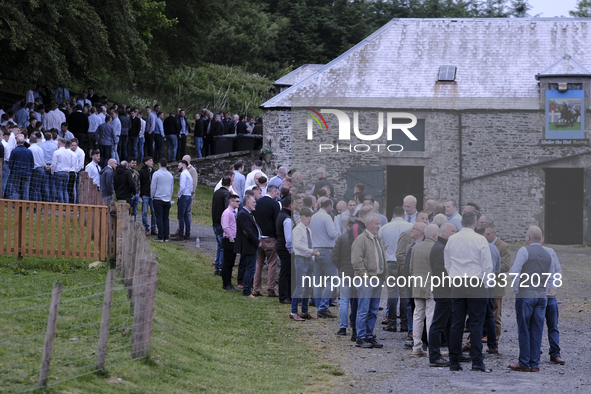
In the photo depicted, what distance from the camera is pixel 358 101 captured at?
2484 centimetres

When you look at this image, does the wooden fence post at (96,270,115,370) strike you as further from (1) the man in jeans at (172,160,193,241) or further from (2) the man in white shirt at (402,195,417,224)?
(1) the man in jeans at (172,160,193,241)

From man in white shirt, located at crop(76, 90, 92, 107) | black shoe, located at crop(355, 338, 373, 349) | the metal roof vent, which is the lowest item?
black shoe, located at crop(355, 338, 373, 349)

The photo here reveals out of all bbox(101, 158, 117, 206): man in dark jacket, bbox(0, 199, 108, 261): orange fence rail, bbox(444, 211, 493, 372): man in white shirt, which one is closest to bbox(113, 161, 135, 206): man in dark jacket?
bbox(101, 158, 117, 206): man in dark jacket

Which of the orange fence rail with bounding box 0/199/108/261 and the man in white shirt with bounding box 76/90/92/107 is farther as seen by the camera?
the man in white shirt with bounding box 76/90/92/107

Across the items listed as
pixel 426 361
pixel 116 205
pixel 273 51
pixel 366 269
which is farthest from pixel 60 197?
pixel 273 51

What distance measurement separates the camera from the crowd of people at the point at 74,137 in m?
16.9

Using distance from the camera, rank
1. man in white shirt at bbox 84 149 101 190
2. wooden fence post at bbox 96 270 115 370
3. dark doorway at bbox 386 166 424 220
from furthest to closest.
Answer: dark doorway at bbox 386 166 424 220 → man in white shirt at bbox 84 149 101 190 → wooden fence post at bbox 96 270 115 370

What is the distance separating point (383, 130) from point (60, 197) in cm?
906

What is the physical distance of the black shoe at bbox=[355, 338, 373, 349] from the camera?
11164 millimetres

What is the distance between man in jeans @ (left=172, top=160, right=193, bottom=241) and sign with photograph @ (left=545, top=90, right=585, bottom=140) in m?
11.0

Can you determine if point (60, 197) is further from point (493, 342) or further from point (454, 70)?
point (454, 70)

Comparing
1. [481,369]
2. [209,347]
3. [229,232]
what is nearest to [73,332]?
[209,347]

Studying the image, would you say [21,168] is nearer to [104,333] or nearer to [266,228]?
[266,228]

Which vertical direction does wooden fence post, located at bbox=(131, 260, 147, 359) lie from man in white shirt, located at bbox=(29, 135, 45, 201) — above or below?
below
